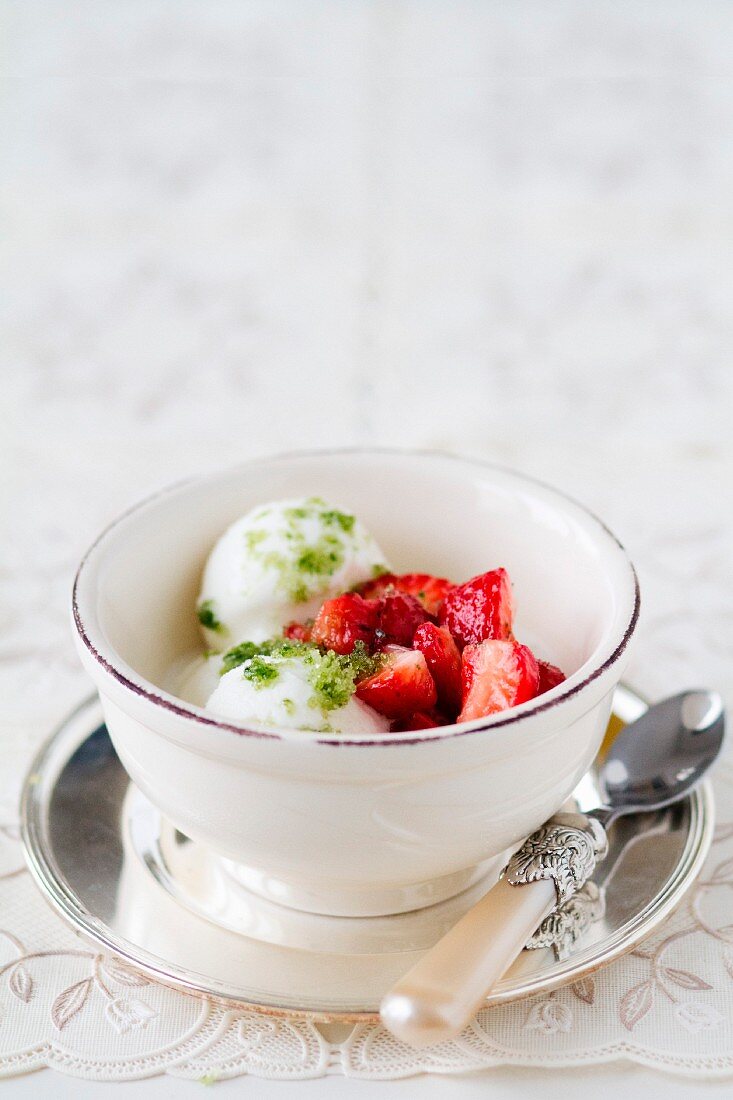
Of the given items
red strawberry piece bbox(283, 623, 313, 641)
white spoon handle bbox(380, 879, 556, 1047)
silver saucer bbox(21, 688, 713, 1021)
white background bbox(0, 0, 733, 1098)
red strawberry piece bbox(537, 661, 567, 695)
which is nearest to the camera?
white spoon handle bbox(380, 879, 556, 1047)

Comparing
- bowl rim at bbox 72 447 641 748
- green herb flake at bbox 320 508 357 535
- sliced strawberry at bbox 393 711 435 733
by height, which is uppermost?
bowl rim at bbox 72 447 641 748

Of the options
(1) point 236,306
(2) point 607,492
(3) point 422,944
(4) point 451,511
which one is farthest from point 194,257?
(3) point 422,944

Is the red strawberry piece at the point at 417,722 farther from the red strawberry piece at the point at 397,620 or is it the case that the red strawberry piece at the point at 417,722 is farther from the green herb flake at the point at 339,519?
the green herb flake at the point at 339,519

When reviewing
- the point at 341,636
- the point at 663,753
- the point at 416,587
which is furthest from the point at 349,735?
the point at 663,753

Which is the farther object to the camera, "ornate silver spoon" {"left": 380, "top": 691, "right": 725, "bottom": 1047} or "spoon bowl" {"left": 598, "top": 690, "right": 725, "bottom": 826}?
"spoon bowl" {"left": 598, "top": 690, "right": 725, "bottom": 826}

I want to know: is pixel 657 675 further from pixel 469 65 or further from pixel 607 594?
pixel 469 65

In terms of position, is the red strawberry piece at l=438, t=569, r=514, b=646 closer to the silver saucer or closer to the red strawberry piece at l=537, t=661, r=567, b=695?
the red strawberry piece at l=537, t=661, r=567, b=695

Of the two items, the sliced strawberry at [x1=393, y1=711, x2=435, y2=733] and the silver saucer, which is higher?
the sliced strawberry at [x1=393, y1=711, x2=435, y2=733]

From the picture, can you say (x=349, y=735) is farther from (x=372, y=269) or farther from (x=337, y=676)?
(x=372, y=269)

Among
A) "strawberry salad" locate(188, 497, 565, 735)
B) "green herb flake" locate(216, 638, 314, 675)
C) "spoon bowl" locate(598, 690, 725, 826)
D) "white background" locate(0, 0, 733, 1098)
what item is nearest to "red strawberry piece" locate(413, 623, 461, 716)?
"strawberry salad" locate(188, 497, 565, 735)
